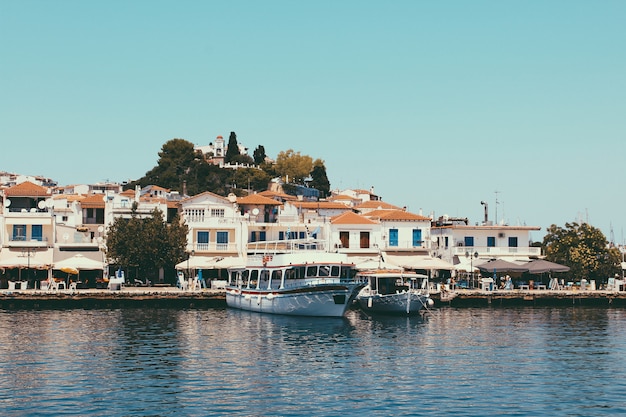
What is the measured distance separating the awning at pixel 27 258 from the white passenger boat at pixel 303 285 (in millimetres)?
18386

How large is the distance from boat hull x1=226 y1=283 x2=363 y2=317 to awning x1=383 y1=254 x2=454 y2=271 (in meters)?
16.7

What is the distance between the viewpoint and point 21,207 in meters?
81.1

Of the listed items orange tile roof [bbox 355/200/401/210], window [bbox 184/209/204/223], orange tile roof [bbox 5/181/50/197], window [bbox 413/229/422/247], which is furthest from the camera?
orange tile roof [bbox 355/200/401/210]

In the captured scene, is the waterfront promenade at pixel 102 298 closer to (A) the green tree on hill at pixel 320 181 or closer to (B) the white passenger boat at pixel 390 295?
(B) the white passenger boat at pixel 390 295

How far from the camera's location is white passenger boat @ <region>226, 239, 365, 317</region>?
55.9 meters

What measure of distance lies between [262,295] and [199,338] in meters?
15.4

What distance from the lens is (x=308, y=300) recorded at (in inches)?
2238

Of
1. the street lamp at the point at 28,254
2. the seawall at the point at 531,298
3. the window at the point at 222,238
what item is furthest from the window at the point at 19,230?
the seawall at the point at 531,298

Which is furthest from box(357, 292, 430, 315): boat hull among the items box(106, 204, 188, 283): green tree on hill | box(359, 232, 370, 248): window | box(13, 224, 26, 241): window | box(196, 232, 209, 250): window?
box(13, 224, 26, 241): window

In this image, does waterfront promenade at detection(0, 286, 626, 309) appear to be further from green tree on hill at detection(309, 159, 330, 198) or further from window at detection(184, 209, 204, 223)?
green tree on hill at detection(309, 159, 330, 198)

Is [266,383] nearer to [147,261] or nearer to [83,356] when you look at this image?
[83,356]

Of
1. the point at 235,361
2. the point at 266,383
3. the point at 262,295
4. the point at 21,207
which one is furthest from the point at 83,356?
the point at 21,207

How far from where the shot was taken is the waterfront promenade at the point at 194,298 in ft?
214

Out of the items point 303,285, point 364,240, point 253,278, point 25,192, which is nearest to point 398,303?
point 303,285
